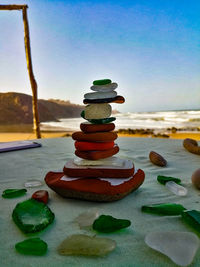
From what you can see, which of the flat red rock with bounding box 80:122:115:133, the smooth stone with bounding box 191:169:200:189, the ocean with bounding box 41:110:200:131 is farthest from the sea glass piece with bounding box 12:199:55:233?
the ocean with bounding box 41:110:200:131

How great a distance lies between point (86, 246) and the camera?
71 centimetres

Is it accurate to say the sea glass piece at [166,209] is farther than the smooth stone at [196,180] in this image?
No

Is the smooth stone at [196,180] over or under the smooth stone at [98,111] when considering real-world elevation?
under

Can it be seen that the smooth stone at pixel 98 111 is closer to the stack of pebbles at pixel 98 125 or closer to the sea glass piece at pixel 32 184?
the stack of pebbles at pixel 98 125

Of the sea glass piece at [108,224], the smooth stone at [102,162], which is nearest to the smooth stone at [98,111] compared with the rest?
the smooth stone at [102,162]

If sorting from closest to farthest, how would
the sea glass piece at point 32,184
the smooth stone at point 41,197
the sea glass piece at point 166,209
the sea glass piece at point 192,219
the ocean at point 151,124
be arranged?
1. the sea glass piece at point 192,219
2. the sea glass piece at point 166,209
3. the smooth stone at point 41,197
4. the sea glass piece at point 32,184
5. the ocean at point 151,124

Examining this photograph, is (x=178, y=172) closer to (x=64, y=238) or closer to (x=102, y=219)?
(x=102, y=219)

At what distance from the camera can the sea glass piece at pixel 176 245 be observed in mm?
644

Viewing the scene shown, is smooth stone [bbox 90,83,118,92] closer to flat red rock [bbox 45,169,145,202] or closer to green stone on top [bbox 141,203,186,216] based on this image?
flat red rock [bbox 45,169,145,202]

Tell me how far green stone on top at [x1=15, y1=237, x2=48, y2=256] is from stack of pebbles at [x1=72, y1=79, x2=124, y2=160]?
56 cm

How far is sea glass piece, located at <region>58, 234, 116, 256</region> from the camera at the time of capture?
697mm

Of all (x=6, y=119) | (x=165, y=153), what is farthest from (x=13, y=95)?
(x=165, y=153)

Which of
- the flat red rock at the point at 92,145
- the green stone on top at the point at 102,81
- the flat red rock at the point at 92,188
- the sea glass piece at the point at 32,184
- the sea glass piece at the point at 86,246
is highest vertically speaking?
the green stone on top at the point at 102,81

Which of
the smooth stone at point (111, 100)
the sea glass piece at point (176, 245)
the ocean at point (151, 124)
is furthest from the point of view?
the ocean at point (151, 124)
